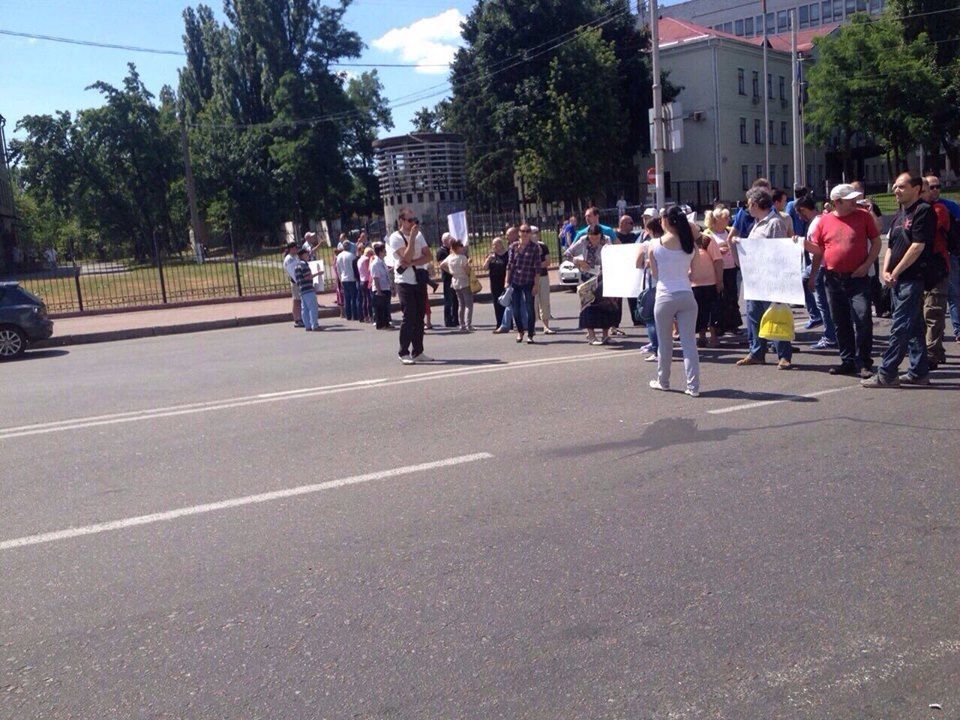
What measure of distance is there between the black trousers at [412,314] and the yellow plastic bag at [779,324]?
4.11 metres

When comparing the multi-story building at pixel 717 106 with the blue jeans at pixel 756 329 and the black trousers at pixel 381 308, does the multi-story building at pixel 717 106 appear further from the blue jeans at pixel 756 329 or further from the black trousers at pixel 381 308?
the blue jeans at pixel 756 329

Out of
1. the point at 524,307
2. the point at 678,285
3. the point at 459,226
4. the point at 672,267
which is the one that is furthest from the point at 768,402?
the point at 459,226

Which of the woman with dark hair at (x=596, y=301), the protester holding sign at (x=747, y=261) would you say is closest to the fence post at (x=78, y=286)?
the woman with dark hair at (x=596, y=301)

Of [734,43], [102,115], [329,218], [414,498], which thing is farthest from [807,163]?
[414,498]

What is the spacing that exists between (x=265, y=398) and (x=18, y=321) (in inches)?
337

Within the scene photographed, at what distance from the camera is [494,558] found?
4.73 m

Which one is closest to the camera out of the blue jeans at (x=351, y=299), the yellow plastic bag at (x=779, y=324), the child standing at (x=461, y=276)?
the yellow plastic bag at (x=779, y=324)

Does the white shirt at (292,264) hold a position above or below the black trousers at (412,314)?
→ above

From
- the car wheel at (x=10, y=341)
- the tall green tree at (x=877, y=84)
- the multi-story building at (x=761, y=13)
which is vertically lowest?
the car wheel at (x=10, y=341)

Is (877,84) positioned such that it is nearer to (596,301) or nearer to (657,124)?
(657,124)

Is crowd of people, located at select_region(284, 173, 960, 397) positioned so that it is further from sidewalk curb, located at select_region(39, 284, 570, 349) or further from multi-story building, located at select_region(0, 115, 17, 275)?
multi-story building, located at select_region(0, 115, 17, 275)

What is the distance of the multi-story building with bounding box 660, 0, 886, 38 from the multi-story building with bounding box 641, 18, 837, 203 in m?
18.1

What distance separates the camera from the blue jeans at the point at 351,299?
17969mm

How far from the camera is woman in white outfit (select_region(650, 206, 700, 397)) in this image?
8336 millimetres
